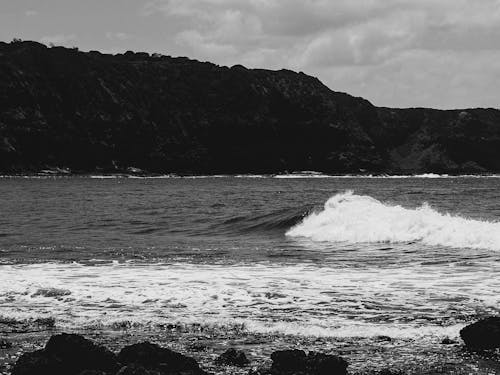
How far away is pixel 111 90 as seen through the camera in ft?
598

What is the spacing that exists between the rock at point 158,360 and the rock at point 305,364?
88cm

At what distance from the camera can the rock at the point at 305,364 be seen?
25.7 ft

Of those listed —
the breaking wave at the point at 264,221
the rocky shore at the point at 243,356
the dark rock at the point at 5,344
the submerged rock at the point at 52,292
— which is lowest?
the breaking wave at the point at 264,221

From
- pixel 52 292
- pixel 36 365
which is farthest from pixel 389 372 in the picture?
pixel 52 292

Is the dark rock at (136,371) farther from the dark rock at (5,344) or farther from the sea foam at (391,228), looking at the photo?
the sea foam at (391,228)

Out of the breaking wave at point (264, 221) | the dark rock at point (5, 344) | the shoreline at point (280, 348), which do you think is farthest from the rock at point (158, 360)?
the breaking wave at point (264, 221)

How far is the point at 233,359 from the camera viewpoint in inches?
335

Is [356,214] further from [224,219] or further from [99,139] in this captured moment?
[99,139]

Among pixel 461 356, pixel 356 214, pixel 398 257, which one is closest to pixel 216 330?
pixel 461 356

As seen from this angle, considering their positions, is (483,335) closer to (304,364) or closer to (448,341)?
(448,341)

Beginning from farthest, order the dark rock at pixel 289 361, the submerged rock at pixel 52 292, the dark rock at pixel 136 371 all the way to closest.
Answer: the submerged rock at pixel 52 292 < the dark rock at pixel 289 361 < the dark rock at pixel 136 371

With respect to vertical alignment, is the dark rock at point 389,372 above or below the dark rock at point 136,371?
below

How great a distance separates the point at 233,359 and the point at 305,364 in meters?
1.00

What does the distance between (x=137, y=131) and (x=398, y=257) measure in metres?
161
